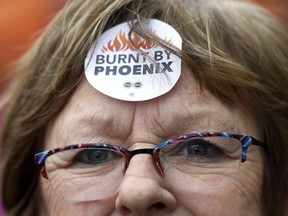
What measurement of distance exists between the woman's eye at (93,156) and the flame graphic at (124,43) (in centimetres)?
31

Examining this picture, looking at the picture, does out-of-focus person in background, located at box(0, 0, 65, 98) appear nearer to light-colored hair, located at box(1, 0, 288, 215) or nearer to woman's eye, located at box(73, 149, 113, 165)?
light-colored hair, located at box(1, 0, 288, 215)

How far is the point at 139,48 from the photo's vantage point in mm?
1902

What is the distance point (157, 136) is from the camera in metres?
1.84

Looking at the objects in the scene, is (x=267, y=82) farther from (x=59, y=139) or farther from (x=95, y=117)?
(x=59, y=139)

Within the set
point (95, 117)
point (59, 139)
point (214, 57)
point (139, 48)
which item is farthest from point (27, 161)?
point (214, 57)

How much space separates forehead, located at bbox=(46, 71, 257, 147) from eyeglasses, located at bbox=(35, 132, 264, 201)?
1.2 inches

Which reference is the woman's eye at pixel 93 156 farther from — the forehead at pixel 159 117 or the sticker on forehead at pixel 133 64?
the sticker on forehead at pixel 133 64

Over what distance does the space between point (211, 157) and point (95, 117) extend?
1.21ft

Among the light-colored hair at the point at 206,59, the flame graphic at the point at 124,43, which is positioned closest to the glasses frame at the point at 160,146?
the light-colored hair at the point at 206,59

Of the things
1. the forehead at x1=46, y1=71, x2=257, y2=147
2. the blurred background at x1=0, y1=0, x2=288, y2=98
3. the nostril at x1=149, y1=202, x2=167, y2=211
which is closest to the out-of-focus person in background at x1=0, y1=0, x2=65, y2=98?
the blurred background at x1=0, y1=0, x2=288, y2=98

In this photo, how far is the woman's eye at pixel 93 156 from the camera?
74.7 inches

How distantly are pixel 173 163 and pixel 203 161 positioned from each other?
0.09 metres

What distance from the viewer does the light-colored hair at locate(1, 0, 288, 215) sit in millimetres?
1867

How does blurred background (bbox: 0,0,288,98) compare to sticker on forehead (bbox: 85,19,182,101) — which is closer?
sticker on forehead (bbox: 85,19,182,101)
